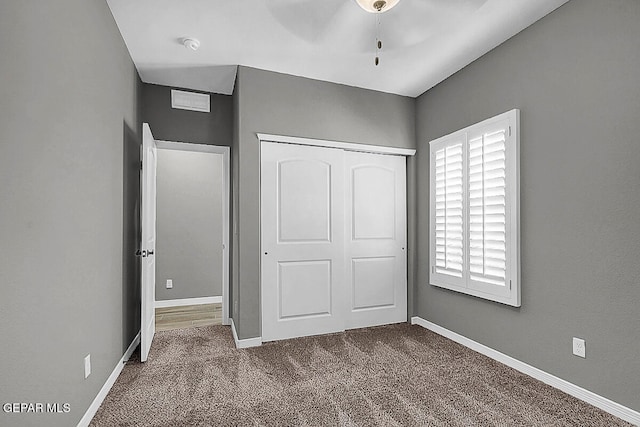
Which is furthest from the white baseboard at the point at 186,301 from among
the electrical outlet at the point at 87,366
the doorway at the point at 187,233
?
the electrical outlet at the point at 87,366

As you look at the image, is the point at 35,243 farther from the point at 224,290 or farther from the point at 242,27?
the point at 224,290

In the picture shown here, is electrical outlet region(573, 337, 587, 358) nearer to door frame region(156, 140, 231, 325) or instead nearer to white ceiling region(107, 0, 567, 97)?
white ceiling region(107, 0, 567, 97)

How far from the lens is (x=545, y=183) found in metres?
2.60

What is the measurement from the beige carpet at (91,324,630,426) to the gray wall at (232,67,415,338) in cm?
60

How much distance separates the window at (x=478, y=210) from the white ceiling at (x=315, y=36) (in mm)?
720

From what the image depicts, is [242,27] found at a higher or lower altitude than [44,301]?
higher

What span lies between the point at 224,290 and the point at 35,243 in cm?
280

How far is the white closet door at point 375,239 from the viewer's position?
154 inches

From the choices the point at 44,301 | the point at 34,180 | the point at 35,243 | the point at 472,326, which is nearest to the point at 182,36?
the point at 34,180

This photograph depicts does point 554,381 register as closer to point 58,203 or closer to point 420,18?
point 420,18

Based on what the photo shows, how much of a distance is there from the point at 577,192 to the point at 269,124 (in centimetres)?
264

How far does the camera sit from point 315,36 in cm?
285

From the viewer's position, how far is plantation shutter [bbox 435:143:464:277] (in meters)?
3.40

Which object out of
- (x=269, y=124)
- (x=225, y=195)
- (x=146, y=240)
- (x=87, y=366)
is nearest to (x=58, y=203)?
(x=87, y=366)
